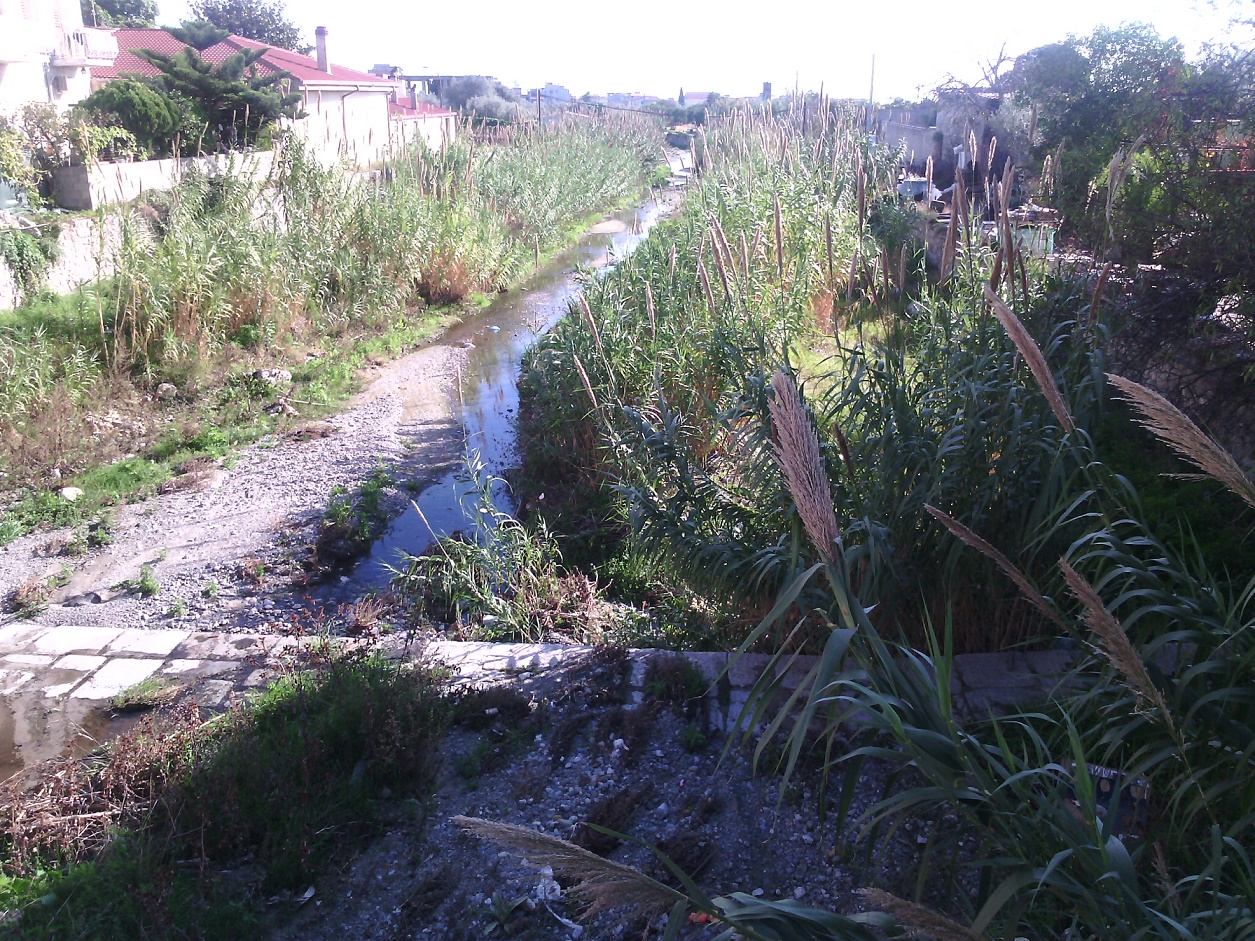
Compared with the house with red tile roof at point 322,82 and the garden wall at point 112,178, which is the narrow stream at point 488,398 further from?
the house with red tile roof at point 322,82

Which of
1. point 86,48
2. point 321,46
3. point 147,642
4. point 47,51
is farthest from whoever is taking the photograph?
point 321,46

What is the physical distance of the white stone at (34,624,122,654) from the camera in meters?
4.58

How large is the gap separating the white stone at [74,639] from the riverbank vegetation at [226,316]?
1720 mm

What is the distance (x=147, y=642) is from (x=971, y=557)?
4.03 meters

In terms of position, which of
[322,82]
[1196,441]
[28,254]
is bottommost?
[28,254]

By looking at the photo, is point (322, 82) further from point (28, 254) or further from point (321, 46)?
point (28, 254)

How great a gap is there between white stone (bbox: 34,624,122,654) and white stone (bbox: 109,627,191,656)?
7cm

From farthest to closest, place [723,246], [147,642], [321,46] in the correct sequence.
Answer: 1. [321,46]
2. [723,246]
3. [147,642]

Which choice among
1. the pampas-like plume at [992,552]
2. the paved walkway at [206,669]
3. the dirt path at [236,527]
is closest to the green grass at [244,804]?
the paved walkway at [206,669]

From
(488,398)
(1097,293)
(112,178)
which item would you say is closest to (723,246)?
(1097,293)

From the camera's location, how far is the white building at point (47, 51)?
790 inches

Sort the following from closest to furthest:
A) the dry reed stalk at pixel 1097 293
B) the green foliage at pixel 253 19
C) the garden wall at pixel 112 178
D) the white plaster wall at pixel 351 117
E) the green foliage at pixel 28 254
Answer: the dry reed stalk at pixel 1097 293 → the green foliage at pixel 28 254 → the garden wall at pixel 112 178 → the white plaster wall at pixel 351 117 → the green foliage at pixel 253 19

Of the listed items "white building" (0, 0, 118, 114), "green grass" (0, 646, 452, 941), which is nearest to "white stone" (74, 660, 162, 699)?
"green grass" (0, 646, 452, 941)

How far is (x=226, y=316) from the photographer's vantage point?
9.09 metres
